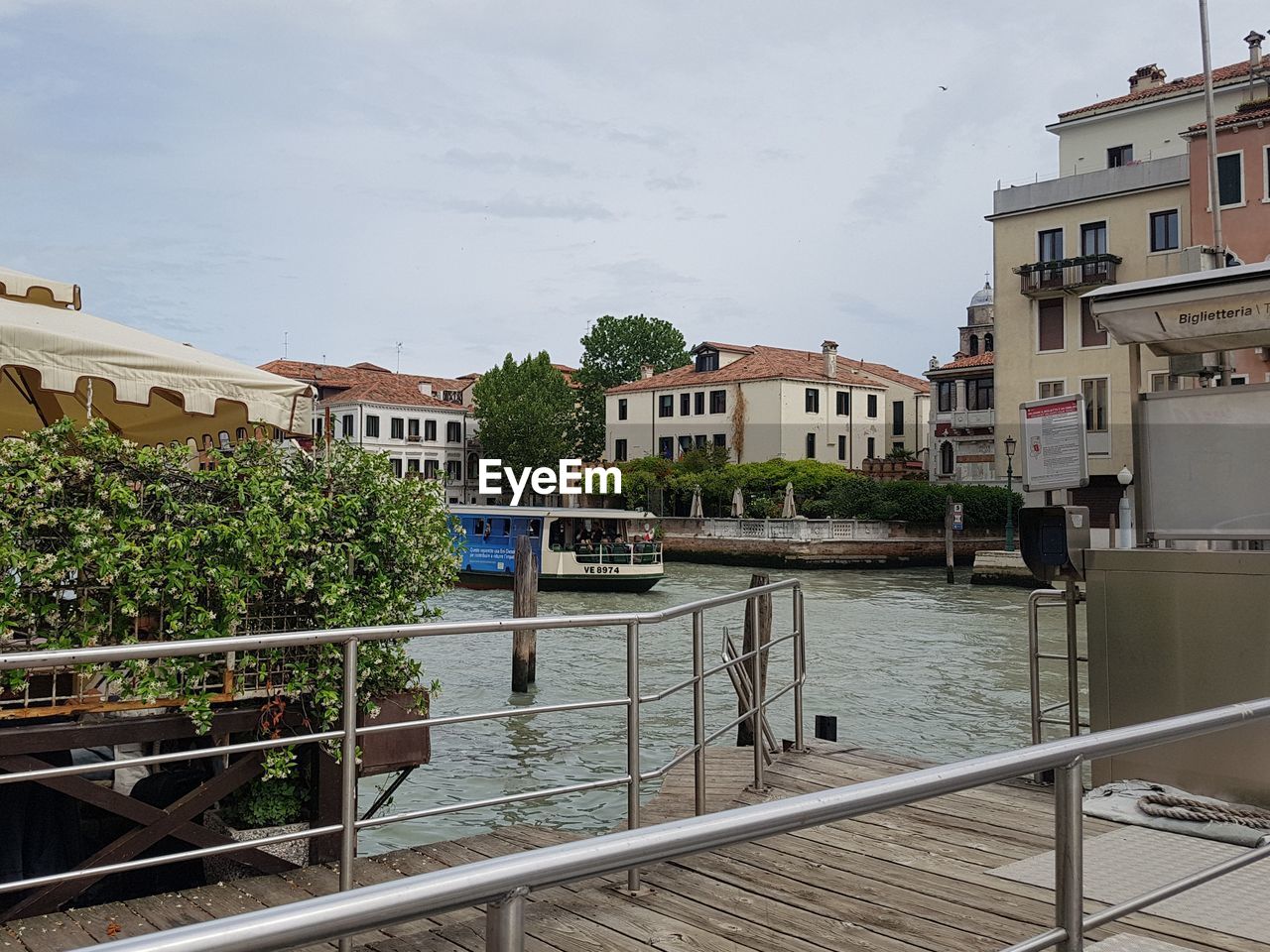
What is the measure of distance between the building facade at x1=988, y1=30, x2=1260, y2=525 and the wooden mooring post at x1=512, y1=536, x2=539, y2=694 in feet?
79.2

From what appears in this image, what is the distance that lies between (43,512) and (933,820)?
4075mm

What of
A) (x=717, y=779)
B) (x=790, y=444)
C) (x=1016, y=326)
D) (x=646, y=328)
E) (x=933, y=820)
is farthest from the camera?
(x=646, y=328)

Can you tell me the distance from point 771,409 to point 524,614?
42.5 m

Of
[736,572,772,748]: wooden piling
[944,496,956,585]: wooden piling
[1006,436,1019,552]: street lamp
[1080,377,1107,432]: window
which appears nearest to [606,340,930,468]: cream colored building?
[944,496,956,585]: wooden piling

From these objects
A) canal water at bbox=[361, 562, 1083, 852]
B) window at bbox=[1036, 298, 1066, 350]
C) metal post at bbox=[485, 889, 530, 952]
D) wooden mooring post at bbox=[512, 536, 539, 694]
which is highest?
window at bbox=[1036, 298, 1066, 350]

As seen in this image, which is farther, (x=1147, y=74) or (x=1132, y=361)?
(x=1147, y=74)

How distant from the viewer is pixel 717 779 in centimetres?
658

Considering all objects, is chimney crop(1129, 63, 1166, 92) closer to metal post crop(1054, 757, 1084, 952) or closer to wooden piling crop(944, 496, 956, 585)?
wooden piling crop(944, 496, 956, 585)

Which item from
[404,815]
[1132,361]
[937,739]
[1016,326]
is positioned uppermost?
[1016,326]

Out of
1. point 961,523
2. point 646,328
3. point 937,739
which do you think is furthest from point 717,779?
point 646,328

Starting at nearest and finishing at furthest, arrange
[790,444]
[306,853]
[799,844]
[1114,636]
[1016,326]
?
[799,844] → [1114,636] → [306,853] → [1016,326] → [790,444]

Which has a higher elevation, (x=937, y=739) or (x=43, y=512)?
(x=43, y=512)

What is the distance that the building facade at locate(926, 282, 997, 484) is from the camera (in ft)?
164

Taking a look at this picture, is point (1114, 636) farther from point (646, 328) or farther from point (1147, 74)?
point (646, 328)
